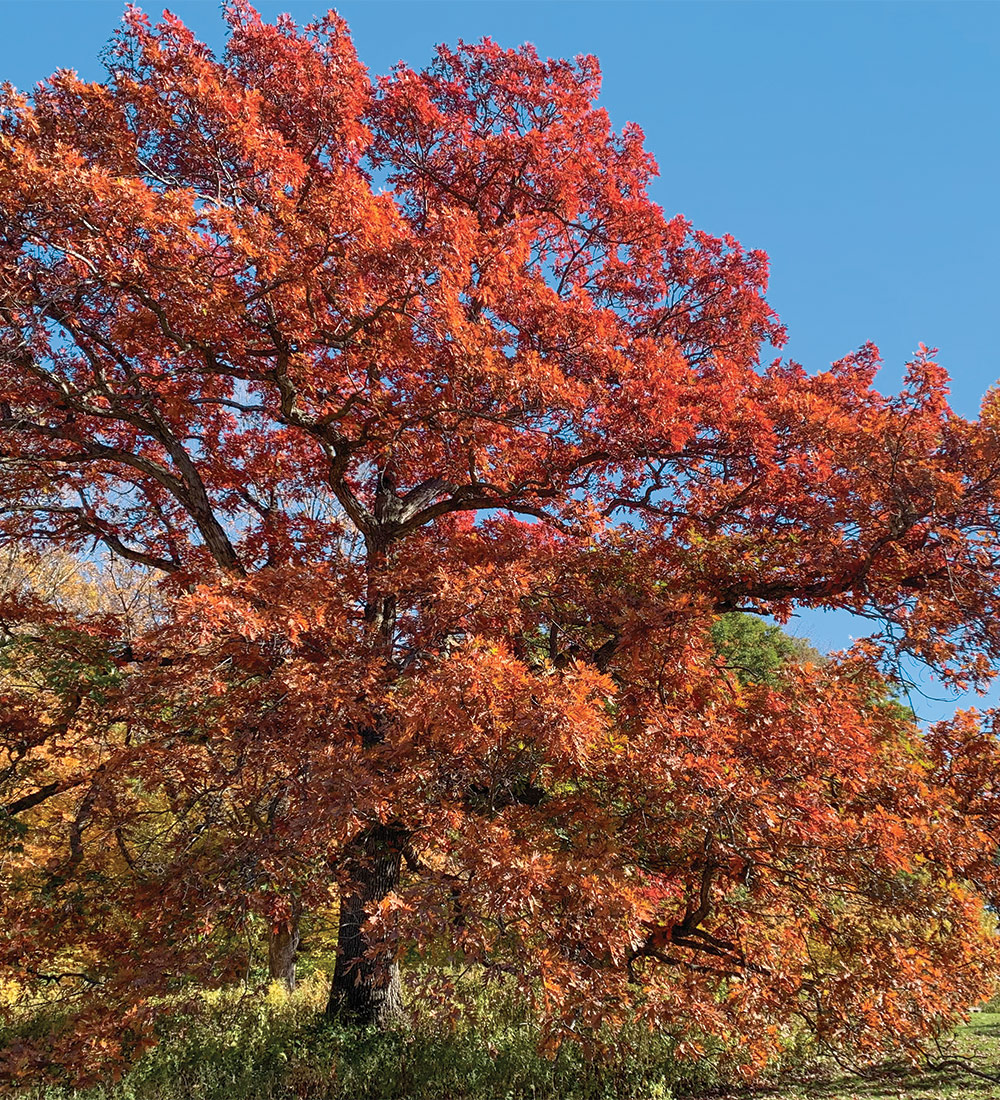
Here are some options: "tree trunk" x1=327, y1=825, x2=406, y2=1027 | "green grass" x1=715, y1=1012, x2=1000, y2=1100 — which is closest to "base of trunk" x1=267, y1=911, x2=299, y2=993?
"tree trunk" x1=327, y1=825, x2=406, y2=1027

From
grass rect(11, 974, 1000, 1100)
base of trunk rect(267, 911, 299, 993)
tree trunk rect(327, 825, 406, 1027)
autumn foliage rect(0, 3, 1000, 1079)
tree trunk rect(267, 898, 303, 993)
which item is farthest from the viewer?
base of trunk rect(267, 911, 299, 993)

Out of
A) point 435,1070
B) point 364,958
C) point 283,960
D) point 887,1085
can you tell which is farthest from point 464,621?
point 283,960

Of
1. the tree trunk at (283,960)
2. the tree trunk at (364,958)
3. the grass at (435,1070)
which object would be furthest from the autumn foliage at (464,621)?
the tree trunk at (283,960)

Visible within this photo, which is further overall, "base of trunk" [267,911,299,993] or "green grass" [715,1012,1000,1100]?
"base of trunk" [267,911,299,993]

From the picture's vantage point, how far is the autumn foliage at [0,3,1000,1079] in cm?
527

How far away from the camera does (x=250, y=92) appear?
6.75m

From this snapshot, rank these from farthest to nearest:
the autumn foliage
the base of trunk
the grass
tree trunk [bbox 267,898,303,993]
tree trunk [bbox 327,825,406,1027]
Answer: the base of trunk → tree trunk [bbox 267,898,303,993] → tree trunk [bbox 327,825,406,1027] → the grass → the autumn foliage

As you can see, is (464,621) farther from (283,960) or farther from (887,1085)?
(283,960)

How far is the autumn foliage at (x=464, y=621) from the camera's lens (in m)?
5.27

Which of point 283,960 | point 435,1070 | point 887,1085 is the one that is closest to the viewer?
point 435,1070

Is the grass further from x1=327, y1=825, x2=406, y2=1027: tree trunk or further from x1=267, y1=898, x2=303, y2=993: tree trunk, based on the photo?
x1=267, y1=898, x2=303, y2=993: tree trunk

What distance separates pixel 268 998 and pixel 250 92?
11390 millimetres

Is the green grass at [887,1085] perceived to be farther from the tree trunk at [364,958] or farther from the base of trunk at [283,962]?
the base of trunk at [283,962]

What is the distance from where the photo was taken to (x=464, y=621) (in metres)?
7.20
